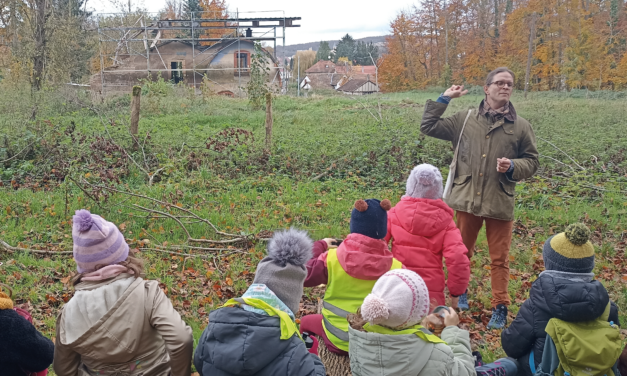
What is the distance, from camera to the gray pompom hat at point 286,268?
8.02 feet

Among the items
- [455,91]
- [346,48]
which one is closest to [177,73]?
[455,91]

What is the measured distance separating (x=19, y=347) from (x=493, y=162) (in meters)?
3.97

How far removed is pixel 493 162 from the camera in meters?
4.50

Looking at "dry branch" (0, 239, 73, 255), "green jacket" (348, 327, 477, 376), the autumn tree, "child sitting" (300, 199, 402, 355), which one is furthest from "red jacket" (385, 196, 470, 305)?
the autumn tree

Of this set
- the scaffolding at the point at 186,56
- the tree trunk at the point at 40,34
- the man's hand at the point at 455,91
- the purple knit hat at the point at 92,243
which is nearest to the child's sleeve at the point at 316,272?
the purple knit hat at the point at 92,243

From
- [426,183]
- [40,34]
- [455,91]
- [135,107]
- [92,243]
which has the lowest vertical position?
[92,243]

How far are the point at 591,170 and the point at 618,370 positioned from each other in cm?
868

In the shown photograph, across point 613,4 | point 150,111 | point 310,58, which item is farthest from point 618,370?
point 310,58

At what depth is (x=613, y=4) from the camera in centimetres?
3359

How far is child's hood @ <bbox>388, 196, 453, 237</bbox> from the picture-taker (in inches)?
143

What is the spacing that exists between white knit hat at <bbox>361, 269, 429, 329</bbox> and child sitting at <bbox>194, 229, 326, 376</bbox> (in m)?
0.39

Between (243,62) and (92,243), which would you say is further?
(243,62)

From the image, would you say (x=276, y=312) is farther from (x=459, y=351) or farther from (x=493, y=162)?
(x=493, y=162)

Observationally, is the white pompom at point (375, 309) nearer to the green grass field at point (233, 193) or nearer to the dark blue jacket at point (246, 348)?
the dark blue jacket at point (246, 348)
